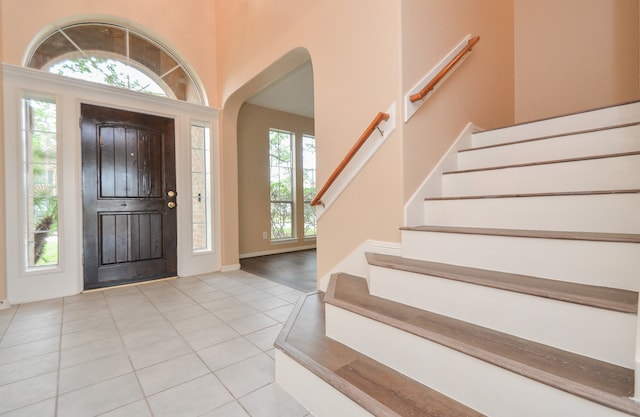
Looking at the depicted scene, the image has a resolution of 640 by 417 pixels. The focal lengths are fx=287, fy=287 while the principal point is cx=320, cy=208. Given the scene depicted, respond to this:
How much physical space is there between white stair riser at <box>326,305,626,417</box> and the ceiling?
3454mm

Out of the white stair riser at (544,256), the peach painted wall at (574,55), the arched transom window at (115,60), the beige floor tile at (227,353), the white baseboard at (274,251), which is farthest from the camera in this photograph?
the white baseboard at (274,251)

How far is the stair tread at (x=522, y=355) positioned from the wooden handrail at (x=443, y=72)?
1310mm

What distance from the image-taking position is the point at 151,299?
2.88m

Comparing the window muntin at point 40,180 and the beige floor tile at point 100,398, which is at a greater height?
the window muntin at point 40,180

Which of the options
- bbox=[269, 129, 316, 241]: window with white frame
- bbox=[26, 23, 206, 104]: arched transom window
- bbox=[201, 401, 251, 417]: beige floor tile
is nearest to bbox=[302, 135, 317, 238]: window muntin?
bbox=[269, 129, 316, 241]: window with white frame

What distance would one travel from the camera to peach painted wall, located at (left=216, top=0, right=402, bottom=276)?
1.94 m

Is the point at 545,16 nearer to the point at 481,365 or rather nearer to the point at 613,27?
the point at 613,27

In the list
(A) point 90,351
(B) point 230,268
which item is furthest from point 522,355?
(B) point 230,268

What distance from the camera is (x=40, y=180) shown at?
116 inches

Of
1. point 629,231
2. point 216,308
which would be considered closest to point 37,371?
point 216,308

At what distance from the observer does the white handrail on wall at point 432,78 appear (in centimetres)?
189

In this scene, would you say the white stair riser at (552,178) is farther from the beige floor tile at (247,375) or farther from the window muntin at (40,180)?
the window muntin at (40,180)

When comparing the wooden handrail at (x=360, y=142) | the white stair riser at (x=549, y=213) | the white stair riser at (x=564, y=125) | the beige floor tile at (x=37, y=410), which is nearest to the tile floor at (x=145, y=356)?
the beige floor tile at (x=37, y=410)

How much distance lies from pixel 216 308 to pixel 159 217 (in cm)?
168
